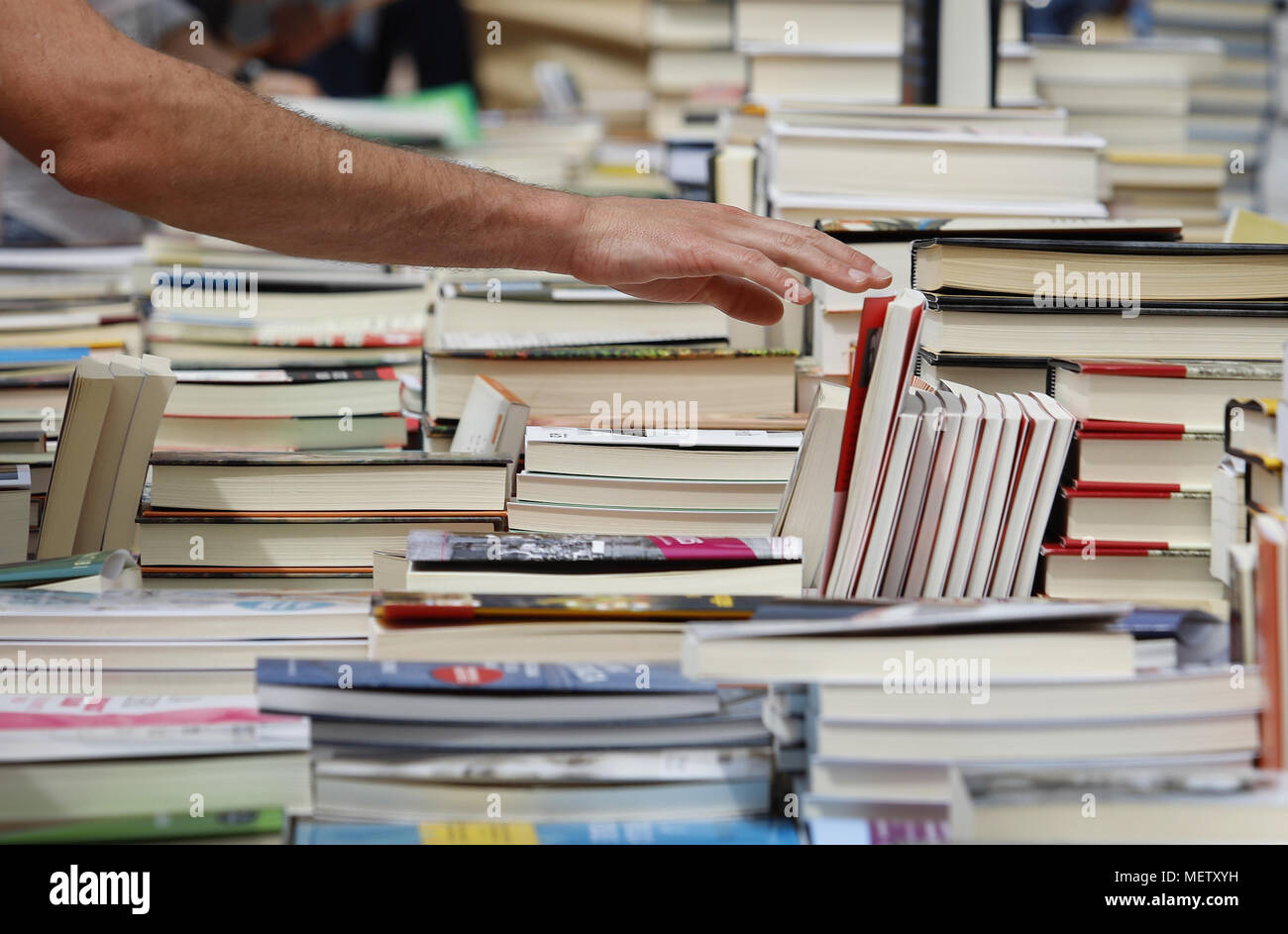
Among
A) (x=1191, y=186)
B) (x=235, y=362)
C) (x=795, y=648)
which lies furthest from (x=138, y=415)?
(x=1191, y=186)

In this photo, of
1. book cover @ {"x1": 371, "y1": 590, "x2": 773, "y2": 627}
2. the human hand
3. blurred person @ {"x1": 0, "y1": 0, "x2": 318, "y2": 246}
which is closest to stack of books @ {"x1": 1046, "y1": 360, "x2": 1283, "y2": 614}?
the human hand

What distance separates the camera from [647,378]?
4.89 feet

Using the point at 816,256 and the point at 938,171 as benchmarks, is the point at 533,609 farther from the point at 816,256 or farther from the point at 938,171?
the point at 938,171

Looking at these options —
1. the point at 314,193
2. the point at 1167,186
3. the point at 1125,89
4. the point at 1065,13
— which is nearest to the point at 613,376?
the point at 314,193

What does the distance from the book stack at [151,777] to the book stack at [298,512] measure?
1.57ft

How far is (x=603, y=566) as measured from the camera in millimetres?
987

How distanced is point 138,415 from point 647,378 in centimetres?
56

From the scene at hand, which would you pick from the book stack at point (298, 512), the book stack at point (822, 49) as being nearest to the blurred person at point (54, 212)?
the book stack at point (822, 49)

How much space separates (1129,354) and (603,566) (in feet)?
1.95

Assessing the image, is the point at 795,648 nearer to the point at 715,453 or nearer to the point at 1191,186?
the point at 715,453

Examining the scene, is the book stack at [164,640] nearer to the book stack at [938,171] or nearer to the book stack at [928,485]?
the book stack at [928,485]

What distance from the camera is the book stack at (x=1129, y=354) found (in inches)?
43.8

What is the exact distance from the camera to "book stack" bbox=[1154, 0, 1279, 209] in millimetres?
3611

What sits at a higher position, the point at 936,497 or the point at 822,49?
the point at 822,49
